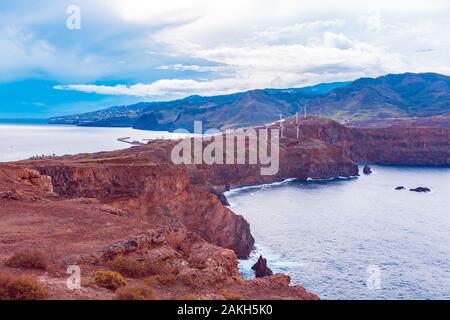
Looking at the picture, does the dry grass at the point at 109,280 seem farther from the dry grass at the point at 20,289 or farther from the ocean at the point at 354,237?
the ocean at the point at 354,237

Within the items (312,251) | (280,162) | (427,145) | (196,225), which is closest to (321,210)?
(312,251)

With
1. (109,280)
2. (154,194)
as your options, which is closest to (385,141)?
(154,194)

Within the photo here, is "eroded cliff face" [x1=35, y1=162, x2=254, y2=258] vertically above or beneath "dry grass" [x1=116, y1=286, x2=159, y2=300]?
beneath

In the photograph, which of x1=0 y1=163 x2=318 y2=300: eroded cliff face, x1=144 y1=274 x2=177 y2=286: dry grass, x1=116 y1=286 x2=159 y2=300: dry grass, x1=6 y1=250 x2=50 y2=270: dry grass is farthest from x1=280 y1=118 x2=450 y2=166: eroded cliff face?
x1=116 y1=286 x2=159 y2=300: dry grass

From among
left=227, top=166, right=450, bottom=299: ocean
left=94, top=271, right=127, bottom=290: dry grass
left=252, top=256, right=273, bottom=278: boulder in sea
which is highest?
left=94, top=271, right=127, bottom=290: dry grass

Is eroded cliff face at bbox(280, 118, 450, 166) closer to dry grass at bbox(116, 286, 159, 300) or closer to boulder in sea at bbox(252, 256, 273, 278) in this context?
boulder in sea at bbox(252, 256, 273, 278)

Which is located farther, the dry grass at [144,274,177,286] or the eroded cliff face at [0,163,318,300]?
A: the dry grass at [144,274,177,286]
